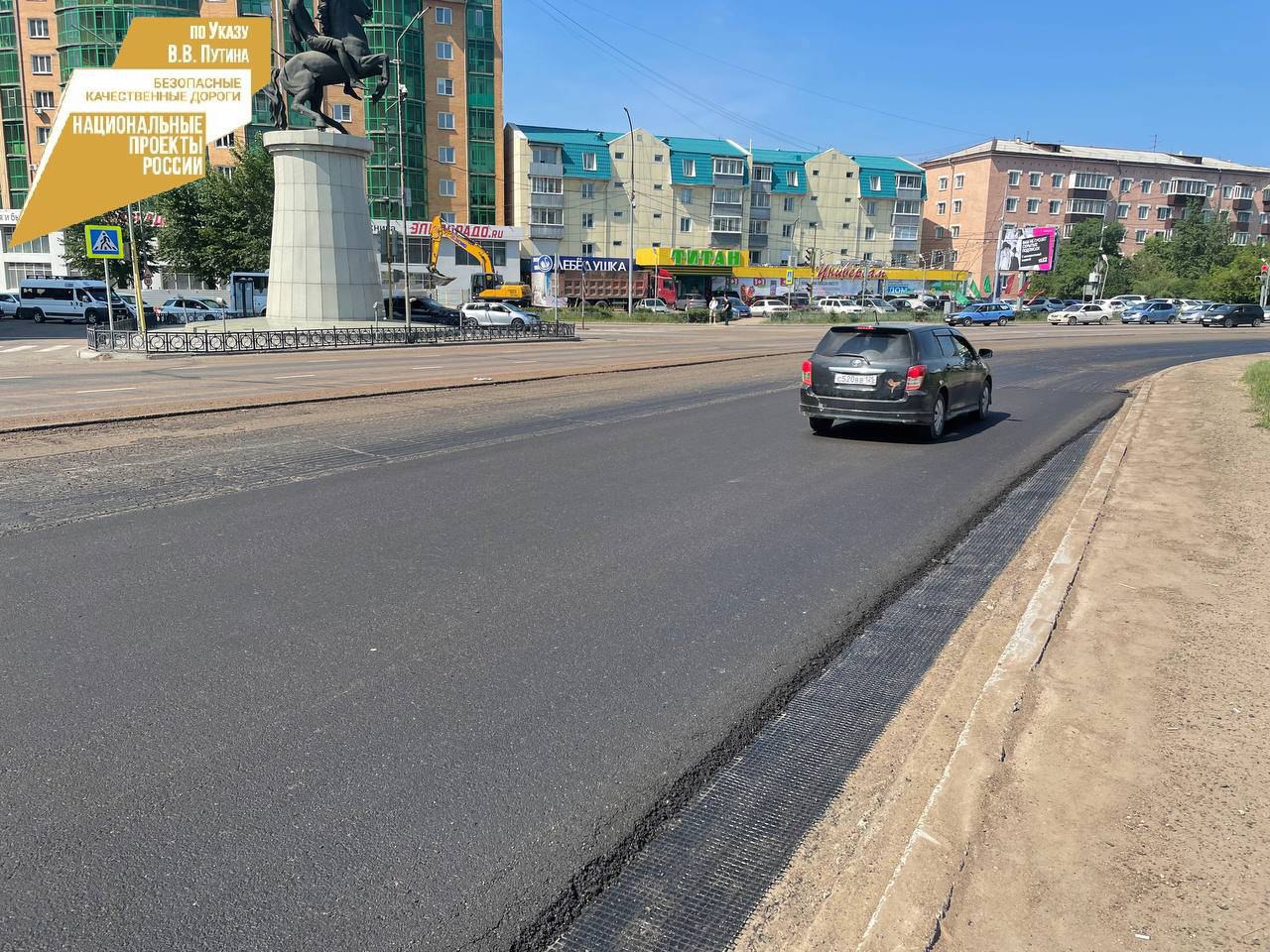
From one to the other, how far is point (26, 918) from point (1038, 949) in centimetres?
292

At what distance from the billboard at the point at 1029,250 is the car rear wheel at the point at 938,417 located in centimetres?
6559

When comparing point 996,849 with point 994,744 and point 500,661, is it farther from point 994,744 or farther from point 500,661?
point 500,661

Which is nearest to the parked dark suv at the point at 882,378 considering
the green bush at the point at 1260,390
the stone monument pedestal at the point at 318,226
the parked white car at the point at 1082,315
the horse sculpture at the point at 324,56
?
the green bush at the point at 1260,390

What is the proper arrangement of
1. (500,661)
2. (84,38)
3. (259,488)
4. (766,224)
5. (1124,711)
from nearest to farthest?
(1124,711)
(500,661)
(259,488)
(84,38)
(766,224)

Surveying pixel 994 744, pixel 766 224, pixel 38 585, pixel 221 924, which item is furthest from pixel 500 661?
pixel 766 224

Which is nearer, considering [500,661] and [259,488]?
[500,661]

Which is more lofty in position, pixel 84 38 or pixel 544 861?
pixel 84 38

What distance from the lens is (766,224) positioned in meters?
87.9

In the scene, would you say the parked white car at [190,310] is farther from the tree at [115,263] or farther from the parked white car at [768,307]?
the parked white car at [768,307]

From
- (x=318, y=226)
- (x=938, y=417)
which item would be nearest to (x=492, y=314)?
(x=318, y=226)

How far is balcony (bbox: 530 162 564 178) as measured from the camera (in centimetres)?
7538

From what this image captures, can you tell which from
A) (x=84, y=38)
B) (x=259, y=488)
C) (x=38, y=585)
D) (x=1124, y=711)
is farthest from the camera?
(x=84, y=38)

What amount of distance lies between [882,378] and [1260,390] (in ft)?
26.6

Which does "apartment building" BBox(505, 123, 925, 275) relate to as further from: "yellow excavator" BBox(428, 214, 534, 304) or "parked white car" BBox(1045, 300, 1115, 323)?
"parked white car" BBox(1045, 300, 1115, 323)
